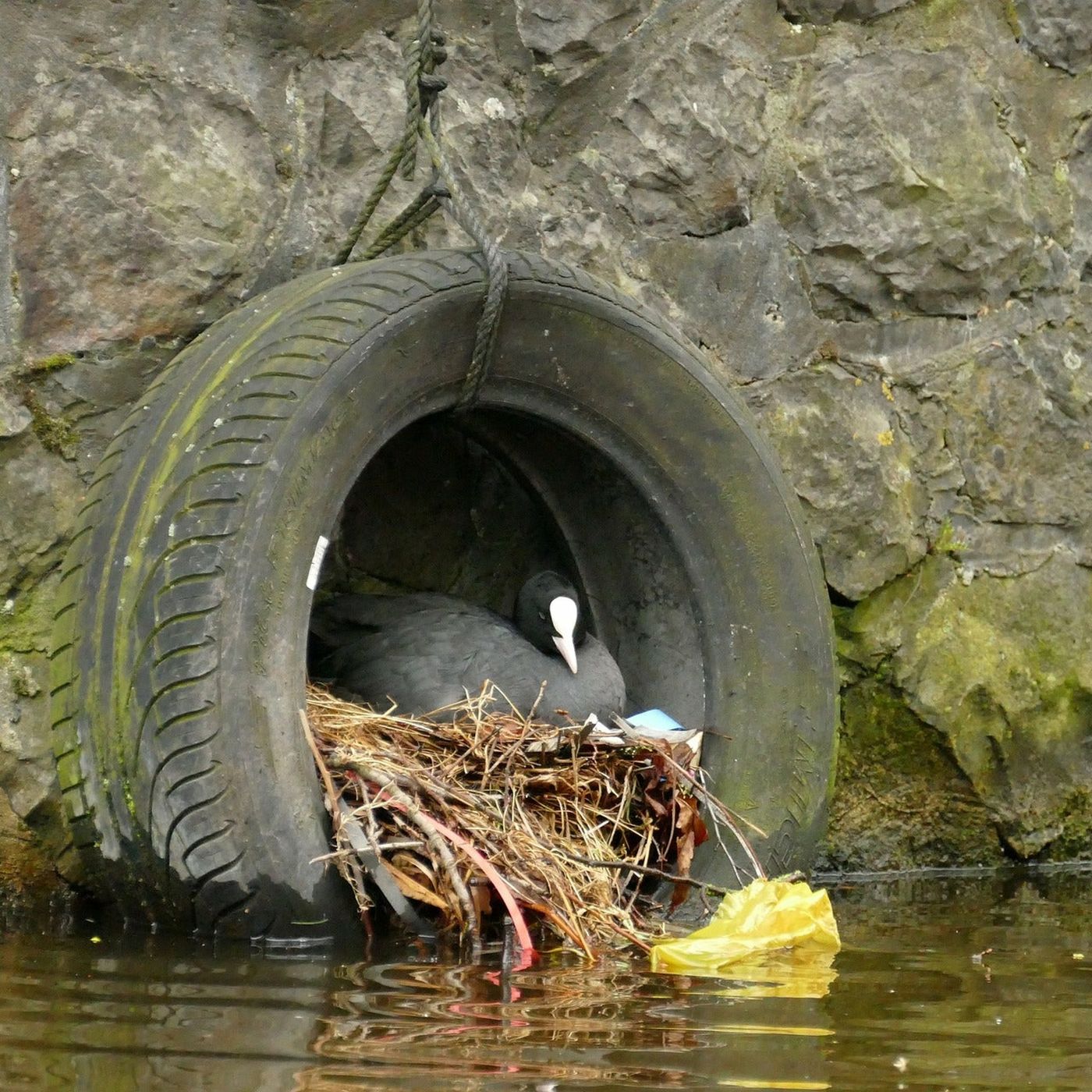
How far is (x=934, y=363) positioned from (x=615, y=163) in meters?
1.07

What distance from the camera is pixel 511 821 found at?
3443mm

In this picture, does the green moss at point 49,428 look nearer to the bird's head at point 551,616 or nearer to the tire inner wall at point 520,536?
the tire inner wall at point 520,536

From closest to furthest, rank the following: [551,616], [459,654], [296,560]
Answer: [296,560]
[459,654]
[551,616]

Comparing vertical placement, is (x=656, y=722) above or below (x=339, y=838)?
above

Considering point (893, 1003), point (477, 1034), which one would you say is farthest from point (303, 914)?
point (893, 1003)

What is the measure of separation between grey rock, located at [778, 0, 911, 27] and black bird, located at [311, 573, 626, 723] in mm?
1764

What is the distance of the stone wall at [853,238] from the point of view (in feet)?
13.3

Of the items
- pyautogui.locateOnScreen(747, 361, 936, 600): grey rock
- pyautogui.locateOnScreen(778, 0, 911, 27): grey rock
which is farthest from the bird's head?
pyautogui.locateOnScreen(778, 0, 911, 27): grey rock

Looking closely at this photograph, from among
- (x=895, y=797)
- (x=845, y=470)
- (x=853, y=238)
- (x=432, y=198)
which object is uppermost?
(x=853, y=238)

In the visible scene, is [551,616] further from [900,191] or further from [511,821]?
[900,191]

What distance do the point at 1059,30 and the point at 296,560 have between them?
2991 millimetres

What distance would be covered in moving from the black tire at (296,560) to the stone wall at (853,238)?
0.57 metres

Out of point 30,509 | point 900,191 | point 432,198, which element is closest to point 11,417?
point 30,509

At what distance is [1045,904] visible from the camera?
411 cm
